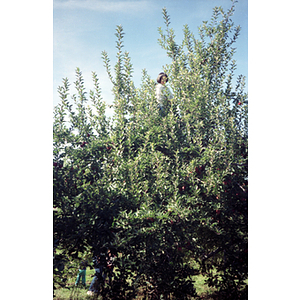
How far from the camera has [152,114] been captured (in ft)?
8.11

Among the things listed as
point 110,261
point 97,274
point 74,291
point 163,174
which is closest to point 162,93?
point 163,174

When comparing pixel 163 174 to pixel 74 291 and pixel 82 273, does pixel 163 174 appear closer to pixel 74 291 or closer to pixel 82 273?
pixel 82 273

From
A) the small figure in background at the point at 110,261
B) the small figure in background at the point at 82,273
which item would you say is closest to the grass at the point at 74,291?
the small figure in background at the point at 82,273

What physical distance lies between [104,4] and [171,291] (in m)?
2.80

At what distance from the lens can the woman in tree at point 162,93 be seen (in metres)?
2.58

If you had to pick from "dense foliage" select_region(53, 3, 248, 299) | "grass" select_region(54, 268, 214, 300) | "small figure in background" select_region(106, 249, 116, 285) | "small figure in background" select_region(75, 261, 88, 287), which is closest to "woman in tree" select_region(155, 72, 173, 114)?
"dense foliage" select_region(53, 3, 248, 299)

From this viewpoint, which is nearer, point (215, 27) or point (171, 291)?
point (171, 291)

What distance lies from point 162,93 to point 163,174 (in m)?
0.96

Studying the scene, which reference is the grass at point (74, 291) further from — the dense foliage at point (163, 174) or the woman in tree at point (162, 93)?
the woman in tree at point (162, 93)
